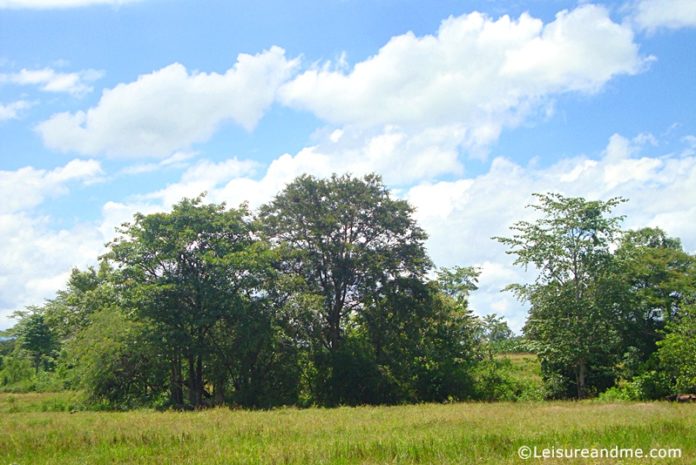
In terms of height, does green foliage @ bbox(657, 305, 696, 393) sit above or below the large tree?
below

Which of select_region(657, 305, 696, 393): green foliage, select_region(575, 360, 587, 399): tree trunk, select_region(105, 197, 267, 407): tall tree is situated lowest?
select_region(575, 360, 587, 399): tree trunk

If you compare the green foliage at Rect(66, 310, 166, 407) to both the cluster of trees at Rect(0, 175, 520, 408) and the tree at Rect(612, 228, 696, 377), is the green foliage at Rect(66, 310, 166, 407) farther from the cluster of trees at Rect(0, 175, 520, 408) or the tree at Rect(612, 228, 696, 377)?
the tree at Rect(612, 228, 696, 377)

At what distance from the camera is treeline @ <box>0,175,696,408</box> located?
1152 inches

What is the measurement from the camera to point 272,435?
13438 mm

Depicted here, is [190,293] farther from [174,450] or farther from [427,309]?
[174,450]

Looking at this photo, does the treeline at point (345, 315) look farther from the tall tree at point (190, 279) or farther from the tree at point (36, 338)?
the tree at point (36, 338)

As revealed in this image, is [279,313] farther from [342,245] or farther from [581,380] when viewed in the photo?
[581,380]

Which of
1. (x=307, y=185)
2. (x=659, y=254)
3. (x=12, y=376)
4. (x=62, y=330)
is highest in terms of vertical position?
(x=307, y=185)

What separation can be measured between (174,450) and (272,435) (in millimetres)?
2835

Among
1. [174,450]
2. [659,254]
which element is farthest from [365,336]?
[174,450]

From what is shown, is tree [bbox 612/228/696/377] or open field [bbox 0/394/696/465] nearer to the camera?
open field [bbox 0/394/696/465]

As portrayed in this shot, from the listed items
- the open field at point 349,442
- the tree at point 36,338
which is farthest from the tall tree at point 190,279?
the tree at point 36,338

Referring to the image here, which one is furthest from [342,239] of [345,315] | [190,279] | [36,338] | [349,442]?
[36,338]

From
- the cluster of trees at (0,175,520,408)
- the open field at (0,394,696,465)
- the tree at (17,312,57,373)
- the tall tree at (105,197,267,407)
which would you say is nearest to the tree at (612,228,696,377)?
the cluster of trees at (0,175,520,408)
